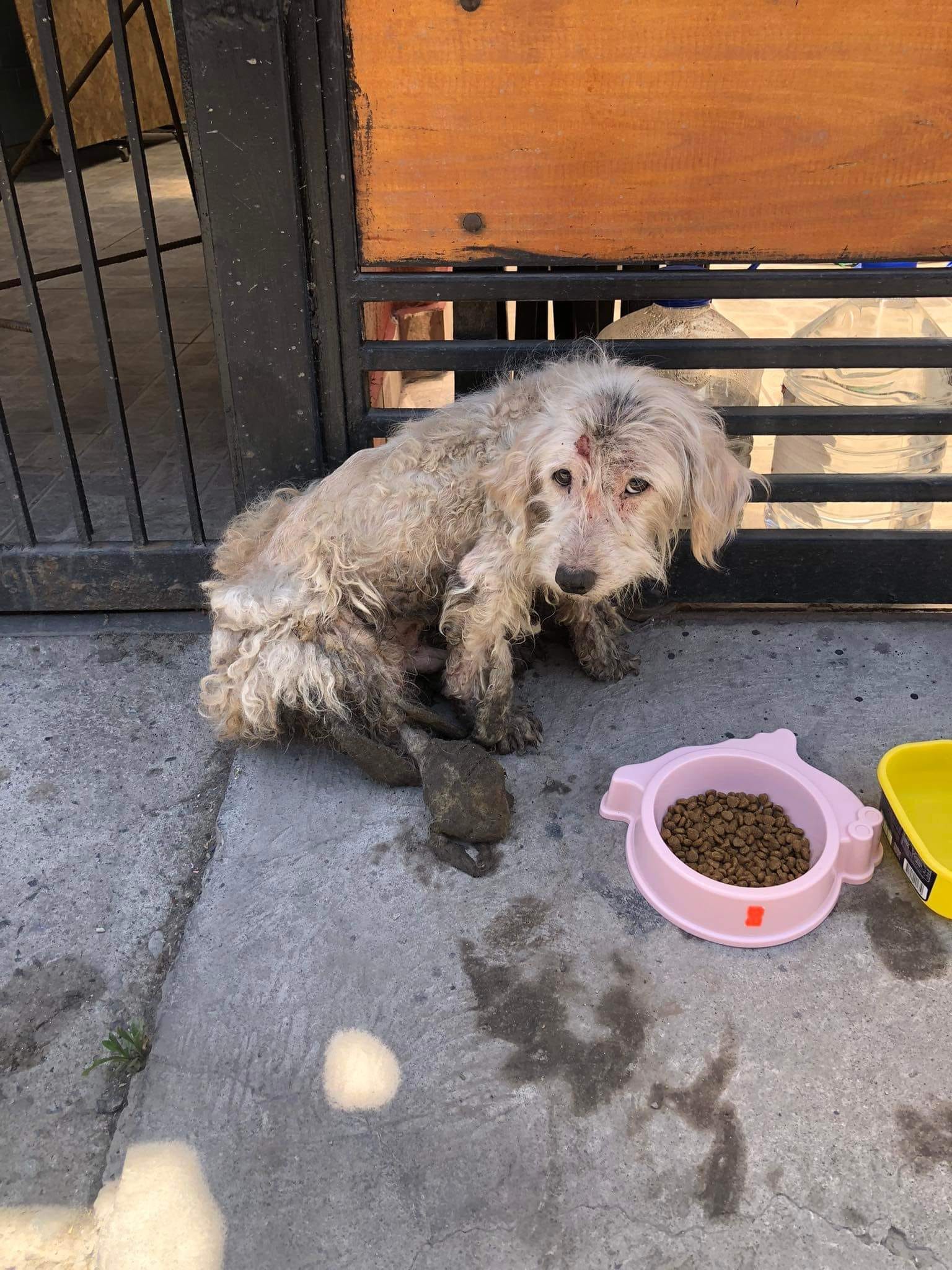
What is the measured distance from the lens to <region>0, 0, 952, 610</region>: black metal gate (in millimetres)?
3014

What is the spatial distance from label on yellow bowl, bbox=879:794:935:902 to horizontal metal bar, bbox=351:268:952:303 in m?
1.64

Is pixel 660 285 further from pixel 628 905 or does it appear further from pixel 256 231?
pixel 628 905

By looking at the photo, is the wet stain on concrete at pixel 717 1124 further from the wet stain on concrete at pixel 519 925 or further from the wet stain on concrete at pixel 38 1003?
the wet stain on concrete at pixel 38 1003

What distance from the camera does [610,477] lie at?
2666 mm

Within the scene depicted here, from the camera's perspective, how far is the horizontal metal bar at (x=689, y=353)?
3367mm

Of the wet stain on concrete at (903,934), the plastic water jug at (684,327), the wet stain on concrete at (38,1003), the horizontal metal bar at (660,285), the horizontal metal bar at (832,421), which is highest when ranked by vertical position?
the horizontal metal bar at (660,285)

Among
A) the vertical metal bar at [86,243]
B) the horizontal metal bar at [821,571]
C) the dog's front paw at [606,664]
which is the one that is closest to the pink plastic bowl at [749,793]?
the dog's front paw at [606,664]

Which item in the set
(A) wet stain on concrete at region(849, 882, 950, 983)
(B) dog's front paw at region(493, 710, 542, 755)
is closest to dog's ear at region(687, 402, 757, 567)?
(B) dog's front paw at region(493, 710, 542, 755)

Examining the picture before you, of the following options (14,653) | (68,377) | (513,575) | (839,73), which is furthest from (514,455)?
(68,377)

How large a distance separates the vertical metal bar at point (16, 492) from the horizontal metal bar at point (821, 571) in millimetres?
2367

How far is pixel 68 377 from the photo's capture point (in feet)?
19.4

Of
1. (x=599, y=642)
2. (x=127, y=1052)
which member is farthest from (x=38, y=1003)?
(x=599, y=642)

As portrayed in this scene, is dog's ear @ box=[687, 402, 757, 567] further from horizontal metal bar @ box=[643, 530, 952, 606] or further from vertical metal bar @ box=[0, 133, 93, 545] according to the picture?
vertical metal bar @ box=[0, 133, 93, 545]

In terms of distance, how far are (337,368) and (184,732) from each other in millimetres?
1339
